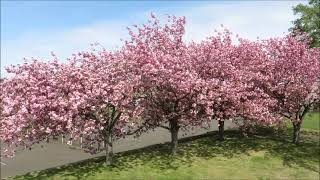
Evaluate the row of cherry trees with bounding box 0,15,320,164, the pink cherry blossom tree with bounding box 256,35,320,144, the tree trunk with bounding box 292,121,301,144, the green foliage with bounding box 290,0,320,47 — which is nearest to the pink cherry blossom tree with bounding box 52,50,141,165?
the row of cherry trees with bounding box 0,15,320,164

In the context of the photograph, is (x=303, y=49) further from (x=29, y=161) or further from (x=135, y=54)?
(x=29, y=161)

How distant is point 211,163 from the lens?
2686 centimetres

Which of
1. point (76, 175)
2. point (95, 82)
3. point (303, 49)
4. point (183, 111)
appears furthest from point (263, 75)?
point (76, 175)

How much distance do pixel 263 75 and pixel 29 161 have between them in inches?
808

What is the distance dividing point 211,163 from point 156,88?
545 centimetres

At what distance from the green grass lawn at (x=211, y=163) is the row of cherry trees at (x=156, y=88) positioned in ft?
4.85

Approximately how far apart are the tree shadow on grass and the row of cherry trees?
49.8 inches

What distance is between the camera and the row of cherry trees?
77.7 feet

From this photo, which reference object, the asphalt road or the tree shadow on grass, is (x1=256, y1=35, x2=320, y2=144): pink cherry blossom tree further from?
the asphalt road

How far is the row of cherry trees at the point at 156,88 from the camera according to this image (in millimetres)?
23688

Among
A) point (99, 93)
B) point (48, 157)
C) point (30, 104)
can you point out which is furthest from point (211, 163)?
point (48, 157)

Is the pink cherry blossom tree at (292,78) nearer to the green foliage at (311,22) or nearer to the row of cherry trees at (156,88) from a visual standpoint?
the row of cherry trees at (156,88)

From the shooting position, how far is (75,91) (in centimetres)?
2364

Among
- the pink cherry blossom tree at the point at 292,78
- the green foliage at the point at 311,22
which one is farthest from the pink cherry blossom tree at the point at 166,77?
the green foliage at the point at 311,22
